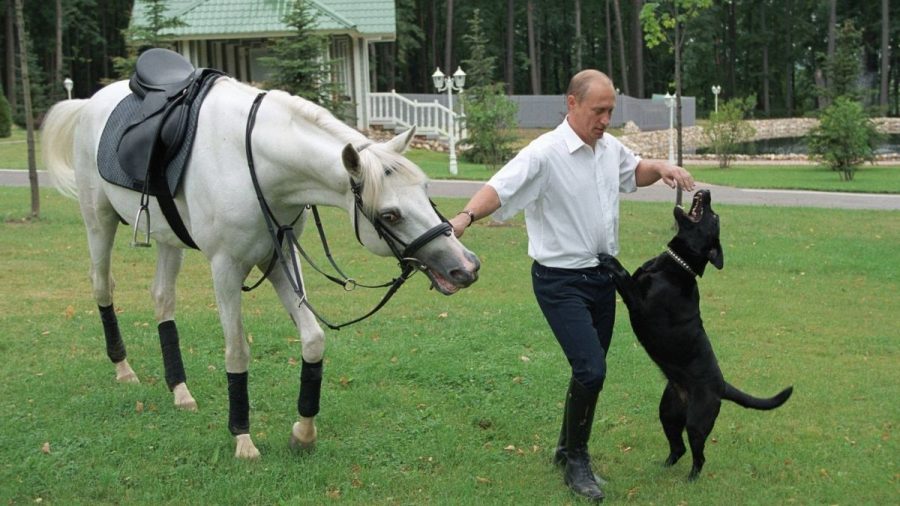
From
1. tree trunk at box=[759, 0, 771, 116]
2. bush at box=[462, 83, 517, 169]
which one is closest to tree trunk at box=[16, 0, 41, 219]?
bush at box=[462, 83, 517, 169]

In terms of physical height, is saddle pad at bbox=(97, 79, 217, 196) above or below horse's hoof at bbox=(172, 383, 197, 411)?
above

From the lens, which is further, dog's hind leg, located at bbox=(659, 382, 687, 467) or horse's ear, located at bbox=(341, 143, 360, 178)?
dog's hind leg, located at bbox=(659, 382, 687, 467)

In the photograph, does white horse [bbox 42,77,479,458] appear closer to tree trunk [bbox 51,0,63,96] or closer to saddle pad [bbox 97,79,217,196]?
saddle pad [bbox 97,79,217,196]

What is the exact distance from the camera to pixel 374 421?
5.96m

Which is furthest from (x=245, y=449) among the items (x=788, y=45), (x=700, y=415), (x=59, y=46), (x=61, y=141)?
(x=788, y=45)

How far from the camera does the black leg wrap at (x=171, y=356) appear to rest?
20.8 ft

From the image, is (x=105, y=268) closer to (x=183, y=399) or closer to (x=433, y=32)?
(x=183, y=399)

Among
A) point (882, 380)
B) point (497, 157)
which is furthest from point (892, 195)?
point (882, 380)

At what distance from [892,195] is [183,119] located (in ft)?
60.1

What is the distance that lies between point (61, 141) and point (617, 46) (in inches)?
2592

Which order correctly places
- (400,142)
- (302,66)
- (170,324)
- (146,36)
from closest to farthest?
1. (400,142)
2. (170,324)
3. (302,66)
4. (146,36)

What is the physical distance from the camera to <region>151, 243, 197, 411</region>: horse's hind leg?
6.28 metres

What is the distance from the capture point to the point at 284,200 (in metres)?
5.04

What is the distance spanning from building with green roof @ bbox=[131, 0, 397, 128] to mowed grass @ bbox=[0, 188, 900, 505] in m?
20.8
